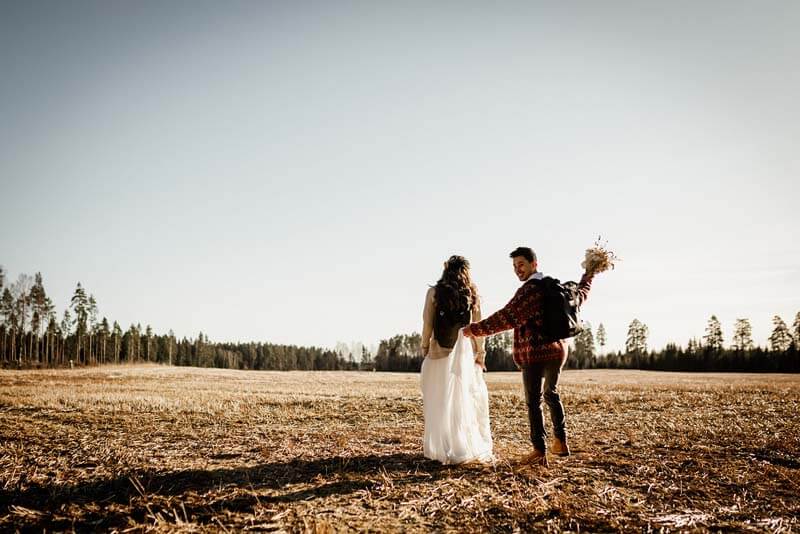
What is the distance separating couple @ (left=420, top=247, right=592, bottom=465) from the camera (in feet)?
20.8

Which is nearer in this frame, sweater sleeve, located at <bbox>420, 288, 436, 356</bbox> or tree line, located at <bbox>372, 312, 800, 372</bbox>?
sweater sleeve, located at <bbox>420, 288, 436, 356</bbox>

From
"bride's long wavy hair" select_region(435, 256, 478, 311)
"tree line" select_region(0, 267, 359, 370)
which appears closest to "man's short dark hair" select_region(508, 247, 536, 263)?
"bride's long wavy hair" select_region(435, 256, 478, 311)

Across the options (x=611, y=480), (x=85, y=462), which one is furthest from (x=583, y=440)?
(x=85, y=462)

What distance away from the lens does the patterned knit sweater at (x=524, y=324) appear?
634 centimetres

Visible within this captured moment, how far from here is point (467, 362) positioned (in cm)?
697

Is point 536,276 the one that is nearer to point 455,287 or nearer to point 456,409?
point 455,287

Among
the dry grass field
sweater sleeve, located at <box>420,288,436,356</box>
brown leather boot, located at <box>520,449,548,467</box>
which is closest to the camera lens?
the dry grass field

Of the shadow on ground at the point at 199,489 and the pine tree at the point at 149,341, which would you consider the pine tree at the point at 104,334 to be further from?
the shadow on ground at the point at 199,489

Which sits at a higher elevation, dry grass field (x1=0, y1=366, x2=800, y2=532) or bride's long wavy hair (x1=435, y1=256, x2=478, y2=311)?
bride's long wavy hair (x1=435, y1=256, x2=478, y2=311)

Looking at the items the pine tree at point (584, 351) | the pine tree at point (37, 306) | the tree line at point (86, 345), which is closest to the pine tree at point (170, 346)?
the tree line at point (86, 345)

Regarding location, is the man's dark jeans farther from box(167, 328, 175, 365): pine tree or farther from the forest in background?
box(167, 328, 175, 365): pine tree

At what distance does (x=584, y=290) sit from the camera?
23.4 ft

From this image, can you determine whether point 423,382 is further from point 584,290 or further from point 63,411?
point 63,411

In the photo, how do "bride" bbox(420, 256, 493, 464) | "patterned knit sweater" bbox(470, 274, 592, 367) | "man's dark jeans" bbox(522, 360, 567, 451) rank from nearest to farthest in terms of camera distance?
1. "man's dark jeans" bbox(522, 360, 567, 451)
2. "patterned knit sweater" bbox(470, 274, 592, 367)
3. "bride" bbox(420, 256, 493, 464)
